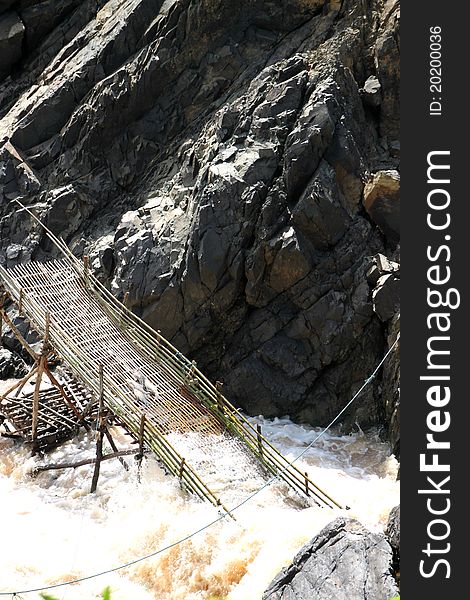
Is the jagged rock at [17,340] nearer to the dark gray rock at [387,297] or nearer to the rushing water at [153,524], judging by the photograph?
the rushing water at [153,524]

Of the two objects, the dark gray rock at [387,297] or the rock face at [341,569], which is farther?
the dark gray rock at [387,297]

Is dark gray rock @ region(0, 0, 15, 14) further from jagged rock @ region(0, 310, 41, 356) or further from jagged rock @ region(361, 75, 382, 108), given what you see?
jagged rock @ region(361, 75, 382, 108)

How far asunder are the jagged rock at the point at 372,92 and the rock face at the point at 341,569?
36.3ft

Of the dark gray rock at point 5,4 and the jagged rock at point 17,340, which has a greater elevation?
the dark gray rock at point 5,4

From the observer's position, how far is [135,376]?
12195 mm

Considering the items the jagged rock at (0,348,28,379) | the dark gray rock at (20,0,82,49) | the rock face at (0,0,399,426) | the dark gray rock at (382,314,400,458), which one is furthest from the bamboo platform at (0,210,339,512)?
the dark gray rock at (20,0,82,49)

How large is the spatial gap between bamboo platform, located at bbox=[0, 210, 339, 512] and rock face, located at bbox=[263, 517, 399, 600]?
→ 3.08 m

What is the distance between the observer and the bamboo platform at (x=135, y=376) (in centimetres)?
1058

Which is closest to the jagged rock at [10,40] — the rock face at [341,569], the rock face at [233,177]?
the rock face at [233,177]

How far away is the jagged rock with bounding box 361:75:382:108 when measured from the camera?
15352 mm

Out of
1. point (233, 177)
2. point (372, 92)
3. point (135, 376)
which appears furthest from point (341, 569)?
point (372, 92)

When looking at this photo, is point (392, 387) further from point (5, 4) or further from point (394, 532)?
point (5, 4)

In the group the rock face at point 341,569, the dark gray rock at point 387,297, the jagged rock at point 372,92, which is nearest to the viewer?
the rock face at point 341,569

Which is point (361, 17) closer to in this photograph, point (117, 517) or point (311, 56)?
point (311, 56)
